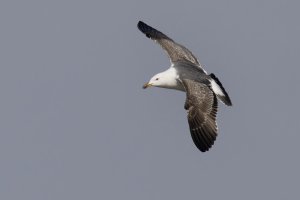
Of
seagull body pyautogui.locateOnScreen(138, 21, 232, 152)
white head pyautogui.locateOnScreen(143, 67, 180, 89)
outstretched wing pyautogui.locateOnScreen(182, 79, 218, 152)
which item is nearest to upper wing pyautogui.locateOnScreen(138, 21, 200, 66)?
seagull body pyautogui.locateOnScreen(138, 21, 232, 152)

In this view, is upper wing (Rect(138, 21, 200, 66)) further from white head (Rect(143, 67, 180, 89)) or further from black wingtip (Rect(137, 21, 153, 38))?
white head (Rect(143, 67, 180, 89))

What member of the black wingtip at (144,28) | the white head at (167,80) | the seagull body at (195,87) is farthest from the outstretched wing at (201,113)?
the black wingtip at (144,28)

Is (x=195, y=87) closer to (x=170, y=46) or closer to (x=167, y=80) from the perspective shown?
(x=167, y=80)

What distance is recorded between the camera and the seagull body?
24125 mm

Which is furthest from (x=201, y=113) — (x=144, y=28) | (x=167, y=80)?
(x=144, y=28)

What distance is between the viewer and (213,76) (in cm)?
2673

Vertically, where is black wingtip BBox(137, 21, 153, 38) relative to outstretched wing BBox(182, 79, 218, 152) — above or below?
above

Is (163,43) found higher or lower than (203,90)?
higher

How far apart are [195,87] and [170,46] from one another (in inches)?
156

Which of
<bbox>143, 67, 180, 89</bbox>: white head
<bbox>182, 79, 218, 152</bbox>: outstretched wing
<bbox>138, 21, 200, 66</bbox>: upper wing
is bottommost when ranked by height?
<bbox>182, 79, 218, 152</bbox>: outstretched wing

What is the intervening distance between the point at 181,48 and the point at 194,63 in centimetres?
109

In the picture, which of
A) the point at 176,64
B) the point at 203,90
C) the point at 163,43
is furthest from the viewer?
the point at 163,43

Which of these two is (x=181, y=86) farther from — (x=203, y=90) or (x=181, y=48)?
(x=181, y=48)

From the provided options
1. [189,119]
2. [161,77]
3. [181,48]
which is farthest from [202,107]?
[181,48]
